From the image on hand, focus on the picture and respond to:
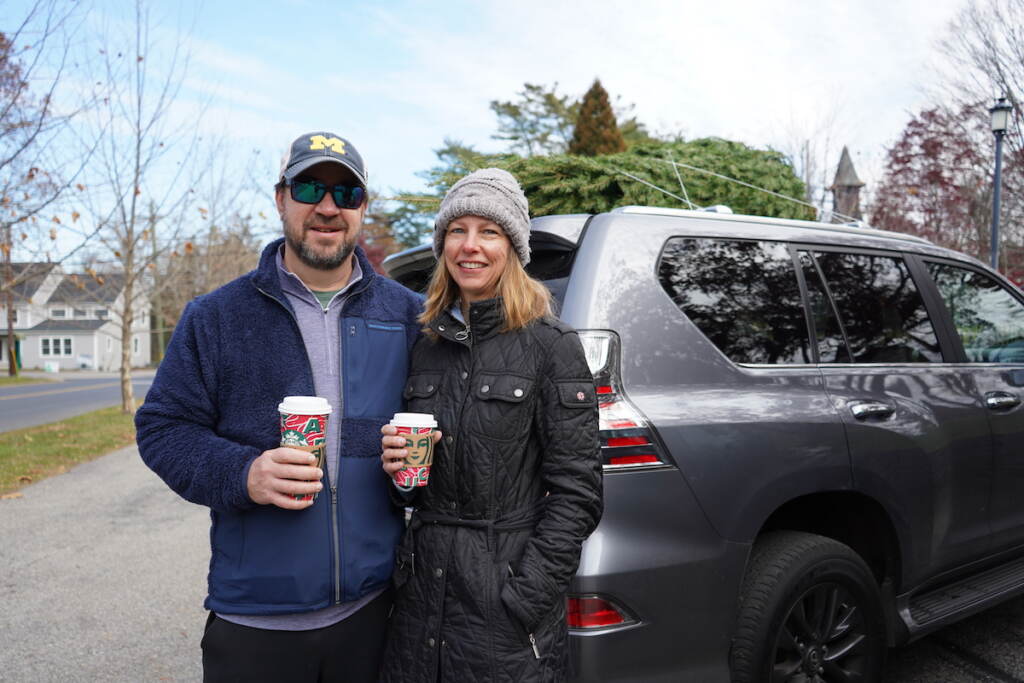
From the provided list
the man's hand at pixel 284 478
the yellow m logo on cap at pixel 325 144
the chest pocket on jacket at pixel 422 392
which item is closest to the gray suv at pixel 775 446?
the chest pocket on jacket at pixel 422 392

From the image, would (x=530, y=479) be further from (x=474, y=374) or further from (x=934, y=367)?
(x=934, y=367)

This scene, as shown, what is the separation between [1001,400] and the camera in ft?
10.3

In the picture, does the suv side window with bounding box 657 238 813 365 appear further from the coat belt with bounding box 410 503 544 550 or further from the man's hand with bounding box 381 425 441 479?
the man's hand with bounding box 381 425 441 479

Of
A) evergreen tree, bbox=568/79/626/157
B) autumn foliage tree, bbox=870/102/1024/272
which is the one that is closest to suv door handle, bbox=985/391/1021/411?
autumn foliage tree, bbox=870/102/1024/272

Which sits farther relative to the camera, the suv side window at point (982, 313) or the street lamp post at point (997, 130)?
the street lamp post at point (997, 130)

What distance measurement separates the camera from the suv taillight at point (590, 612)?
77.0 inches

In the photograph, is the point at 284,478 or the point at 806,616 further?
the point at 806,616

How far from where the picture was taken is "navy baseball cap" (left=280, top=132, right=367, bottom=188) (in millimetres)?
1747

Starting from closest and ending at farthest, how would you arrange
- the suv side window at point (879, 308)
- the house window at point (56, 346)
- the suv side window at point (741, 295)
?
the suv side window at point (741, 295)
the suv side window at point (879, 308)
the house window at point (56, 346)

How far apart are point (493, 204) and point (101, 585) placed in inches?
166

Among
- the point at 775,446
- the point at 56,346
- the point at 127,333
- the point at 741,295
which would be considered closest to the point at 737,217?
the point at 741,295

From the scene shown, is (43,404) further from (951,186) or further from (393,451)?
(951,186)

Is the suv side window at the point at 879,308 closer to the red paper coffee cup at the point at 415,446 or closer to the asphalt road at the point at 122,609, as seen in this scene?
the asphalt road at the point at 122,609

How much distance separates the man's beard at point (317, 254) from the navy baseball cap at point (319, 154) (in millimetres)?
159
